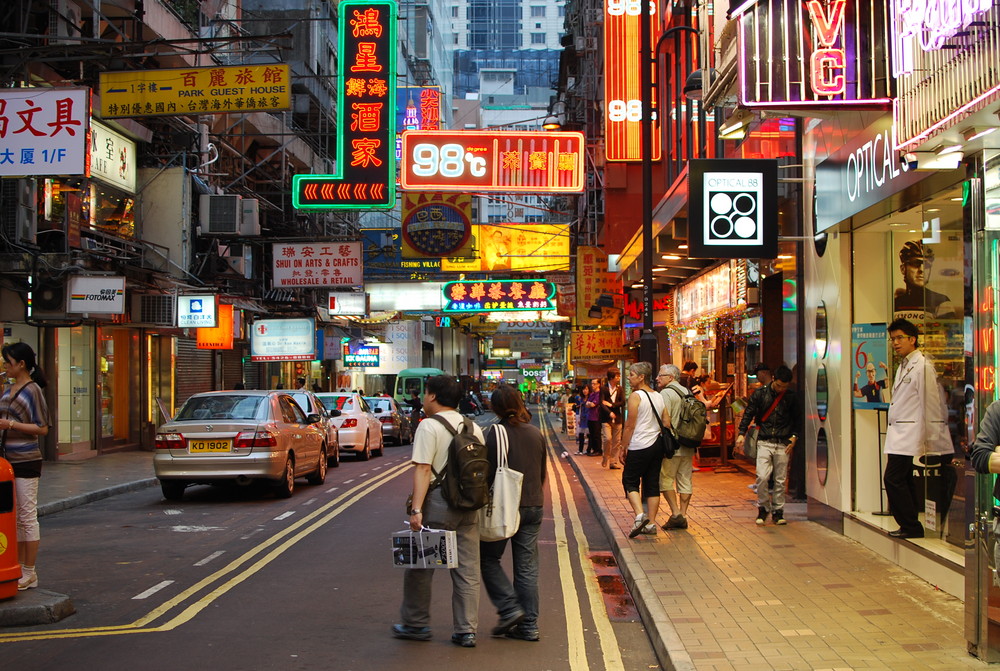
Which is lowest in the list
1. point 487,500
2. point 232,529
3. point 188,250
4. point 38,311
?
point 232,529

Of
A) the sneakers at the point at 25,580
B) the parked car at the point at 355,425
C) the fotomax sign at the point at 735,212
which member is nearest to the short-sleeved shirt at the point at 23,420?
the sneakers at the point at 25,580

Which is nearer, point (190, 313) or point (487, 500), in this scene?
point (487, 500)

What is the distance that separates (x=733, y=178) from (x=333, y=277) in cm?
1961

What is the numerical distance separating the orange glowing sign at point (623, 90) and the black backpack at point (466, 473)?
69.0ft

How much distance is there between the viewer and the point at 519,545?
22.5 ft

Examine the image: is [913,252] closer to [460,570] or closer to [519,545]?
[519,545]

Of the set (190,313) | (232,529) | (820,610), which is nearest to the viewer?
(820,610)

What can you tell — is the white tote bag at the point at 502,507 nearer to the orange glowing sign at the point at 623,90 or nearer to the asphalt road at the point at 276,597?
the asphalt road at the point at 276,597

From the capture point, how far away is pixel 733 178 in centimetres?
1084

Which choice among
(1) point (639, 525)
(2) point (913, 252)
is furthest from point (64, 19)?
(2) point (913, 252)

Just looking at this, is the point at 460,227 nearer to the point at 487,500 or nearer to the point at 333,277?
the point at 333,277

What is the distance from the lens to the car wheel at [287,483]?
15.1 metres

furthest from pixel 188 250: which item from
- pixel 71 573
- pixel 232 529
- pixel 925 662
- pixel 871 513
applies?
pixel 925 662

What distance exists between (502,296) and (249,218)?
9127mm
